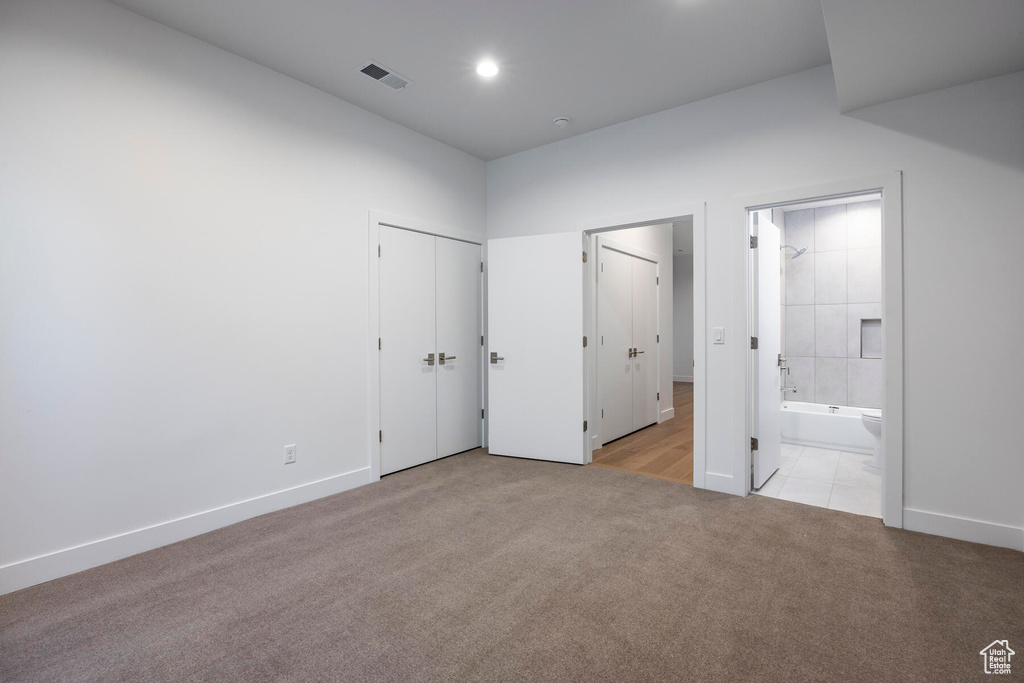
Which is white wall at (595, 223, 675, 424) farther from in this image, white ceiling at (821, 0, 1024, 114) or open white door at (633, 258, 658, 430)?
white ceiling at (821, 0, 1024, 114)

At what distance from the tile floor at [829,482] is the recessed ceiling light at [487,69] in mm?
3381

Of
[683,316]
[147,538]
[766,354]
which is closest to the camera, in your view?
[147,538]

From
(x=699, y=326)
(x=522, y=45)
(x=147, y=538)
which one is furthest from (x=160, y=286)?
(x=699, y=326)

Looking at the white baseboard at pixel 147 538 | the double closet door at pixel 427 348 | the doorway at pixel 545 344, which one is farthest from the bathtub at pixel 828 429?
the white baseboard at pixel 147 538

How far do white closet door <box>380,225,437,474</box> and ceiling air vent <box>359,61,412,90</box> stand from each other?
1.02 m

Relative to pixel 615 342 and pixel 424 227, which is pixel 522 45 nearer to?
pixel 424 227

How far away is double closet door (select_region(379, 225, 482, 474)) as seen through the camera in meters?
3.75

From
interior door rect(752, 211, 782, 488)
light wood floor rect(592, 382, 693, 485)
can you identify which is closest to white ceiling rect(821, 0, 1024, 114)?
interior door rect(752, 211, 782, 488)

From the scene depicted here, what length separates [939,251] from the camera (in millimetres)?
2576

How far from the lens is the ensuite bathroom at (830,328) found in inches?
179

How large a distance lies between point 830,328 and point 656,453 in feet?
8.77

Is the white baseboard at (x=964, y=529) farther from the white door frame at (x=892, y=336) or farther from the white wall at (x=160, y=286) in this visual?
the white wall at (x=160, y=286)

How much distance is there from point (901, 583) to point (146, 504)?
373cm

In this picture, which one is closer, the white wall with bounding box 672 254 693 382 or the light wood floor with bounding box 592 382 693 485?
the light wood floor with bounding box 592 382 693 485
